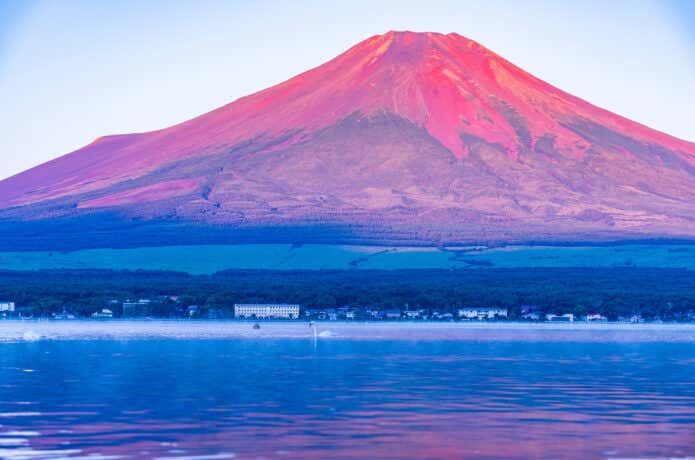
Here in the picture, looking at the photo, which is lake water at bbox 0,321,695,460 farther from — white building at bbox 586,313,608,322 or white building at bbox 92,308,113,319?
white building at bbox 586,313,608,322

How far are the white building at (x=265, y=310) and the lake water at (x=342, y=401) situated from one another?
111 ft

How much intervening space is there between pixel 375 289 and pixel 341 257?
19.7 metres

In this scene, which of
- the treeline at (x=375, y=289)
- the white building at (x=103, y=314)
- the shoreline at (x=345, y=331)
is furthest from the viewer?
the treeline at (x=375, y=289)

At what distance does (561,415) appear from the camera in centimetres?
2727

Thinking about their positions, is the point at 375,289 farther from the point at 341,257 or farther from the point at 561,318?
the point at 341,257

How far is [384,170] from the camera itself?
461 ft

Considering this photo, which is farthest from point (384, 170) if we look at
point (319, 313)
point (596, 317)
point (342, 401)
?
point (342, 401)

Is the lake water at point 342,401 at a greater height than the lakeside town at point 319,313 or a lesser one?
lesser

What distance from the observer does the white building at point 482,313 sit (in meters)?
87.2

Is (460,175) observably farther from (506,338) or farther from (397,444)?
(397,444)

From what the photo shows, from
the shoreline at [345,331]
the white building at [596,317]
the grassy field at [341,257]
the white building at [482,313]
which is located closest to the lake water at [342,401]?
the shoreline at [345,331]

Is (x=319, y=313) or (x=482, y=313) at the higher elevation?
(x=319, y=313)

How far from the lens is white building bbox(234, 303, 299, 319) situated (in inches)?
3469

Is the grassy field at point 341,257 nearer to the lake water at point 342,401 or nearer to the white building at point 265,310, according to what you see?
the white building at point 265,310
